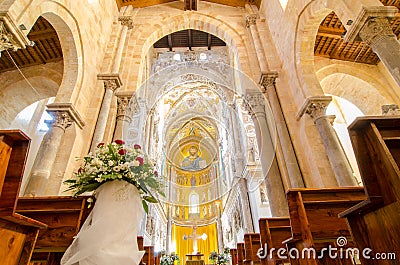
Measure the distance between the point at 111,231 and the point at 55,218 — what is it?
0.92 m

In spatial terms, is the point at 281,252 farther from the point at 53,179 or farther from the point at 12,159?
the point at 53,179

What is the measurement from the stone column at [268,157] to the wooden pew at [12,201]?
5720mm

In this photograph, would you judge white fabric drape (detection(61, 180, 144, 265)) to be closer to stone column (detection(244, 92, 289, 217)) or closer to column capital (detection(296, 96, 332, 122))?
stone column (detection(244, 92, 289, 217))

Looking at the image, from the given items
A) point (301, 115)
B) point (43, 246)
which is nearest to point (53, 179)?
point (43, 246)

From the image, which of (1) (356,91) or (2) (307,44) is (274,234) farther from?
(1) (356,91)

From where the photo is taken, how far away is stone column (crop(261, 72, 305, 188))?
6387 millimetres

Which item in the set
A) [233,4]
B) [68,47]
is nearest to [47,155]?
[68,47]

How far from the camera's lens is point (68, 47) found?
6.86 metres

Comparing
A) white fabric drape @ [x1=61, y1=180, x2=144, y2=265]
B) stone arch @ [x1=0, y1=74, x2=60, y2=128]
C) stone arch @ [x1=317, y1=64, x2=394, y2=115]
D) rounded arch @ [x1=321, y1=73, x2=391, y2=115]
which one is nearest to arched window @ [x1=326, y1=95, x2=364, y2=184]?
rounded arch @ [x1=321, y1=73, x2=391, y2=115]

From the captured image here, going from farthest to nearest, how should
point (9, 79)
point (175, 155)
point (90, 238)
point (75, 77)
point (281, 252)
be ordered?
point (175, 155) → point (9, 79) → point (75, 77) → point (281, 252) → point (90, 238)

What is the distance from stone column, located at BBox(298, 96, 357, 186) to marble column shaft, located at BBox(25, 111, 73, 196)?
6401 mm

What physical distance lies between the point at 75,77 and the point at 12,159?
570cm

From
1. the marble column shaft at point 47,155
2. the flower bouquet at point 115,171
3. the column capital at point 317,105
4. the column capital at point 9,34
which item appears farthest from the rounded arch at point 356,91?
the column capital at point 9,34

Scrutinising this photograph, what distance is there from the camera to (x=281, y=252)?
3242 millimetres
